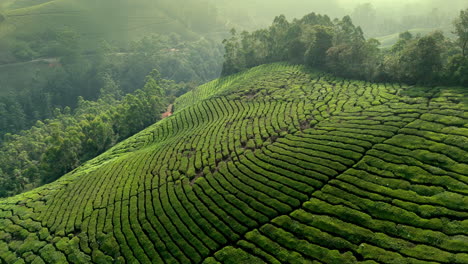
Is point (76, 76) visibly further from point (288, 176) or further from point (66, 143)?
point (288, 176)

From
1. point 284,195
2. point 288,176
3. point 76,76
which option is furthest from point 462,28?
point 76,76

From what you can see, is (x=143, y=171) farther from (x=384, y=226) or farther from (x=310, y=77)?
(x=310, y=77)

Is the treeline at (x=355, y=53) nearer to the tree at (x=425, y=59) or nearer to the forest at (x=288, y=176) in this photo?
the tree at (x=425, y=59)

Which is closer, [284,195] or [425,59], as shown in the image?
[284,195]

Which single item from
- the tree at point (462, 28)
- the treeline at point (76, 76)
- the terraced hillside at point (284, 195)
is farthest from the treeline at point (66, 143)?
the tree at point (462, 28)

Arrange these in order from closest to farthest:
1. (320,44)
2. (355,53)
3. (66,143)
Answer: (355,53) → (66,143) → (320,44)

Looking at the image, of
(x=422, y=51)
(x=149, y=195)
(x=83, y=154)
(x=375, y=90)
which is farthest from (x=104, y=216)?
(x=422, y=51)

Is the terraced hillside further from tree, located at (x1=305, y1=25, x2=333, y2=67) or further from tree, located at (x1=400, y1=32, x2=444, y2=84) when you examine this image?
tree, located at (x1=305, y1=25, x2=333, y2=67)
